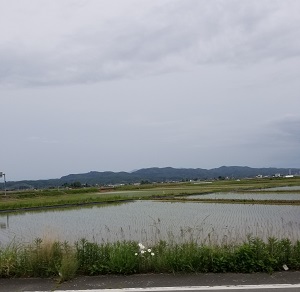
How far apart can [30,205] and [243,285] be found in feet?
105

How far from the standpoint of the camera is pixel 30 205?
34.5 meters

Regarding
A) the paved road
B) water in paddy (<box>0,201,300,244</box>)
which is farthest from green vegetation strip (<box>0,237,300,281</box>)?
water in paddy (<box>0,201,300,244</box>)

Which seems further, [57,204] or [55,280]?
[57,204]

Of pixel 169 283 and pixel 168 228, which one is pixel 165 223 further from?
pixel 169 283

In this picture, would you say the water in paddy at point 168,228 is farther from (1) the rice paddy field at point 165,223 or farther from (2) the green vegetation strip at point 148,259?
(2) the green vegetation strip at point 148,259

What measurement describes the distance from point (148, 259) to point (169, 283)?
78cm

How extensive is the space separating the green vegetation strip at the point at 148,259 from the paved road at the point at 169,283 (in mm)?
177

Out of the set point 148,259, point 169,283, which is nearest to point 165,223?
point 148,259

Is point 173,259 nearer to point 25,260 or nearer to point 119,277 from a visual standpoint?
point 119,277

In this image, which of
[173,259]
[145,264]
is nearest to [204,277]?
[173,259]

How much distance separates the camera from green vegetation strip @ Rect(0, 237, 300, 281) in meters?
5.57

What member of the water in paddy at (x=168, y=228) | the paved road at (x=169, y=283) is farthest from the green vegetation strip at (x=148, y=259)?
the water in paddy at (x=168, y=228)

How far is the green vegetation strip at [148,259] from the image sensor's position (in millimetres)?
5566

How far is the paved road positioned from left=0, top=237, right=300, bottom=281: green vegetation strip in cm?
18
